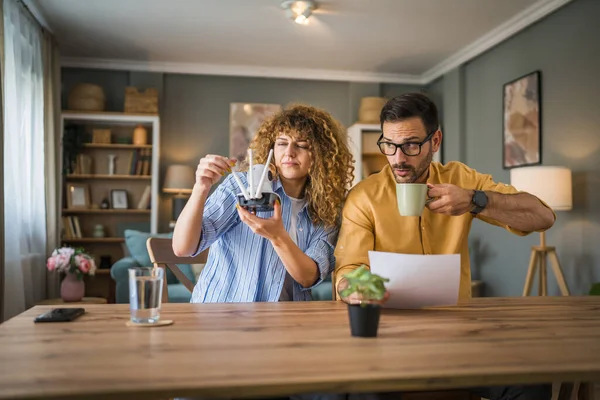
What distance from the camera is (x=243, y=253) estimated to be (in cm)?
187

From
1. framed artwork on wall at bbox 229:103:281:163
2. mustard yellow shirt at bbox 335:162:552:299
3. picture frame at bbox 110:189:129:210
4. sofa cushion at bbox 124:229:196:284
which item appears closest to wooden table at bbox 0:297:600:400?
mustard yellow shirt at bbox 335:162:552:299

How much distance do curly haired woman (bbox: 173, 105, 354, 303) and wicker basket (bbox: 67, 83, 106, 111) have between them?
4540mm

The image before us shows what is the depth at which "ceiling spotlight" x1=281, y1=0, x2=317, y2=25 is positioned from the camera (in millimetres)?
4449

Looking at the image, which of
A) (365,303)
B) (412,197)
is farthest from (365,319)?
(412,197)

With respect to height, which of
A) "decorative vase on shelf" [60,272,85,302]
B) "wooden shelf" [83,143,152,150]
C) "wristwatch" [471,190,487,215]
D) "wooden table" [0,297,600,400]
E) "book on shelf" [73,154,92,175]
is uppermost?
"wooden shelf" [83,143,152,150]

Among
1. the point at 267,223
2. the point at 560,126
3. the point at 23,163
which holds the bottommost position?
the point at 267,223

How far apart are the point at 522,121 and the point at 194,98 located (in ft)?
11.8

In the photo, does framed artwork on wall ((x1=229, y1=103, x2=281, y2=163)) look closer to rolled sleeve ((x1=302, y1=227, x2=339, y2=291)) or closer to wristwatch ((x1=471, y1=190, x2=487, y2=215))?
rolled sleeve ((x1=302, y1=227, x2=339, y2=291))

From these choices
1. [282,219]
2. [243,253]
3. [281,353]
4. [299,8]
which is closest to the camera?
[281,353]

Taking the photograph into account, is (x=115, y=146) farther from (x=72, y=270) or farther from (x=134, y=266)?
(x=72, y=270)

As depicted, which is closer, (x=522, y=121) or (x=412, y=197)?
(x=412, y=197)

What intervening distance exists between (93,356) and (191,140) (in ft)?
19.1

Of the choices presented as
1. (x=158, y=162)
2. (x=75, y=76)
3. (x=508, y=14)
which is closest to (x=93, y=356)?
(x=508, y=14)

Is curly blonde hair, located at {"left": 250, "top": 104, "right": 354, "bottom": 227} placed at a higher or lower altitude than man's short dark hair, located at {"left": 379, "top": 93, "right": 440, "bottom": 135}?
lower
